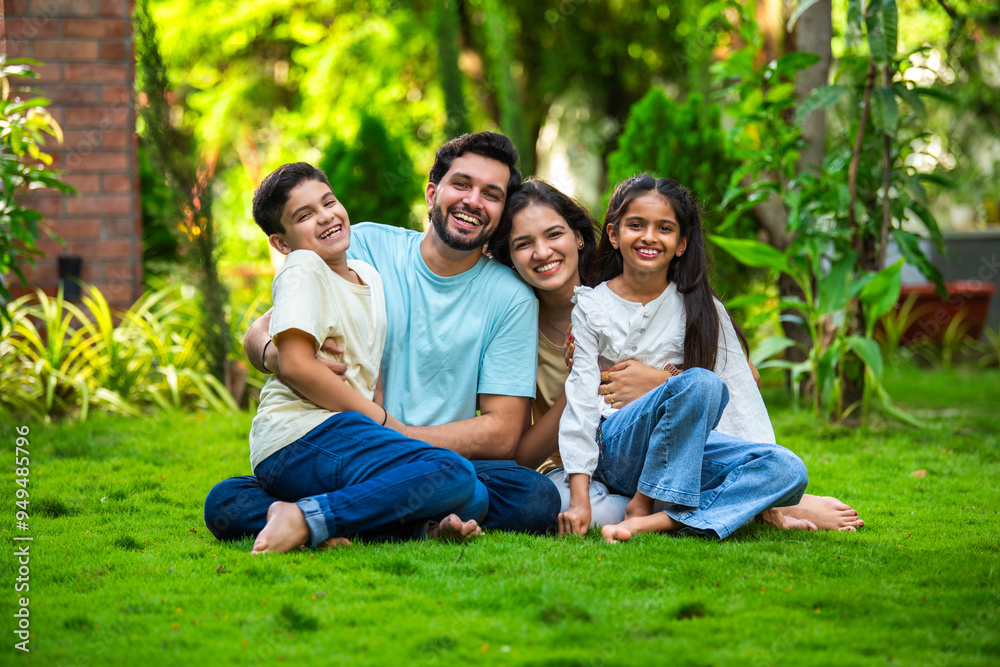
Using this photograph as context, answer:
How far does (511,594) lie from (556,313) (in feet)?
4.33

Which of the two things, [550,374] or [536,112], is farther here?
[536,112]

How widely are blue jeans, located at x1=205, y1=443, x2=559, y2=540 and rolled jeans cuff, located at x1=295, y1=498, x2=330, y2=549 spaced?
13cm

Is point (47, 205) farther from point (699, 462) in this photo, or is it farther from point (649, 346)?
point (699, 462)

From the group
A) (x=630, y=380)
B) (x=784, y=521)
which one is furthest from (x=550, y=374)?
(x=784, y=521)

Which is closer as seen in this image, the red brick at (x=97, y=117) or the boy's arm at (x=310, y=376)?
the boy's arm at (x=310, y=376)

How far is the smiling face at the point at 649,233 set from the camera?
9.18ft

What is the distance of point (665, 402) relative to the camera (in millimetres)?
2613

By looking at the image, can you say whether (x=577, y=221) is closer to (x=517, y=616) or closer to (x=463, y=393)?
(x=463, y=393)

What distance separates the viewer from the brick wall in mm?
5375

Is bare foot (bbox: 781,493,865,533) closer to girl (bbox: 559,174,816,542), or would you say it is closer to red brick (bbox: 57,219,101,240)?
girl (bbox: 559,174,816,542)

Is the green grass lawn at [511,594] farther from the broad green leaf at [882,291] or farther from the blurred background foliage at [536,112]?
the blurred background foliage at [536,112]

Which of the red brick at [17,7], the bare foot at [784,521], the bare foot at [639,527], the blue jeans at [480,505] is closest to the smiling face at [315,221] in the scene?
the blue jeans at [480,505]

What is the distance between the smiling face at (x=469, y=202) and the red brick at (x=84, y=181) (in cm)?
346

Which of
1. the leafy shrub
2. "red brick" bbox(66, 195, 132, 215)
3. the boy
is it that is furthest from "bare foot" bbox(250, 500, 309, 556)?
"red brick" bbox(66, 195, 132, 215)
